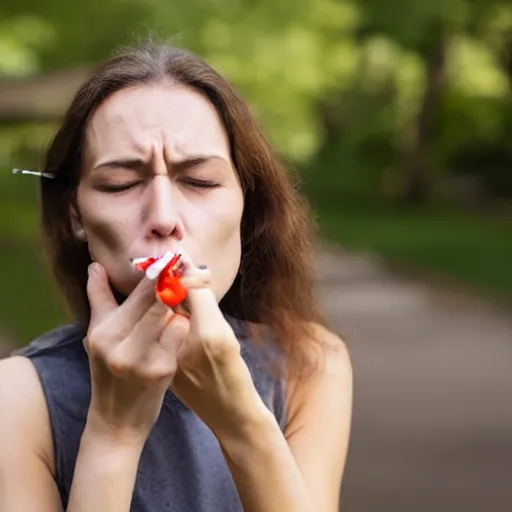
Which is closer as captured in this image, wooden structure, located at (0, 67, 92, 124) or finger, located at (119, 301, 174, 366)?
finger, located at (119, 301, 174, 366)

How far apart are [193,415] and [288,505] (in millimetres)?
229

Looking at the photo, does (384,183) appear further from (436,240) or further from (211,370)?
(211,370)

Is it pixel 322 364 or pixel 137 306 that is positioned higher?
pixel 137 306

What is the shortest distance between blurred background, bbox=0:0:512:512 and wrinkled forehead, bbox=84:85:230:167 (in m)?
0.31

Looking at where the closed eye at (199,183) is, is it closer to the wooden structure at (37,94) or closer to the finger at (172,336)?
the finger at (172,336)

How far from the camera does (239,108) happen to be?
1.97 metres

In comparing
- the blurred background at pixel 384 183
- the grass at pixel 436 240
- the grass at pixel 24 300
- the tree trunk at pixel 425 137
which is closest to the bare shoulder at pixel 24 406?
the blurred background at pixel 384 183

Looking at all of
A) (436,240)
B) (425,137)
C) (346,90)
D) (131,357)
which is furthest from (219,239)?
(346,90)

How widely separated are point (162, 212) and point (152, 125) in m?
0.17

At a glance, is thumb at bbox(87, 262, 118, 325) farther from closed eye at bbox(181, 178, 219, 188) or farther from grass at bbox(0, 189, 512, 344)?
grass at bbox(0, 189, 512, 344)

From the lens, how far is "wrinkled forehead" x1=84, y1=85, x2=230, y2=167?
5.97 ft

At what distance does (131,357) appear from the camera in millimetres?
1590

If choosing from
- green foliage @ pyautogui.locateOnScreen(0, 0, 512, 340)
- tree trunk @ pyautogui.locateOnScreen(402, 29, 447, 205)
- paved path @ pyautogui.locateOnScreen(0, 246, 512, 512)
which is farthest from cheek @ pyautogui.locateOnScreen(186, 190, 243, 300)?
tree trunk @ pyautogui.locateOnScreen(402, 29, 447, 205)

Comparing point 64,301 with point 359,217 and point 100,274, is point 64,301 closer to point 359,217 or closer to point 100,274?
point 100,274
